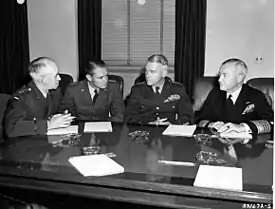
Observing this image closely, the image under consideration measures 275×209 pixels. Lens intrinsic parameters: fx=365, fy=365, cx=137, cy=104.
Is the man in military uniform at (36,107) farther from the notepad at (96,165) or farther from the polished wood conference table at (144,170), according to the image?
the notepad at (96,165)

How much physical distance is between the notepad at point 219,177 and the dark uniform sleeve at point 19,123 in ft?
3.84

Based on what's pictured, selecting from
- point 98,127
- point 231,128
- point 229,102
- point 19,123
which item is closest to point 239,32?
point 229,102

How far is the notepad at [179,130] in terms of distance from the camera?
2330 millimetres

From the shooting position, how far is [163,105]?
3.01 m

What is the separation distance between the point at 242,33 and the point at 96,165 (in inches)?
121

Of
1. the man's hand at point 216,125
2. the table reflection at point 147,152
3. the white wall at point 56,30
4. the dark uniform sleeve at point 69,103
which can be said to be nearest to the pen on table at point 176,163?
the table reflection at point 147,152

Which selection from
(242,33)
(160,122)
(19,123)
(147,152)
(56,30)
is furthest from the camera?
(56,30)

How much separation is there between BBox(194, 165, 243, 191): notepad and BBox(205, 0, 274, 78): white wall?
2.82 m

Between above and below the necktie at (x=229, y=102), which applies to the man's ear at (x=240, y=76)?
above

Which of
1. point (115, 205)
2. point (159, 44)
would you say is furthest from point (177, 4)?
point (115, 205)

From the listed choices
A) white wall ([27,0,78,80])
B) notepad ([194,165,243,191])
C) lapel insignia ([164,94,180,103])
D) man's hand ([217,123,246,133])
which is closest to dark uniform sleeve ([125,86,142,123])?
lapel insignia ([164,94,180,103])

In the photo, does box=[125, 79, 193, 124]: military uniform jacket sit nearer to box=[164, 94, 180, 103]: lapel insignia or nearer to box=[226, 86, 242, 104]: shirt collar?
box=[164, 94, 180, 103]: lapel insignia

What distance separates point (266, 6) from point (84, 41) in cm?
219

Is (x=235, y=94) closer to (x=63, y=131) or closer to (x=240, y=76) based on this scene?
(x=240, y=76)
